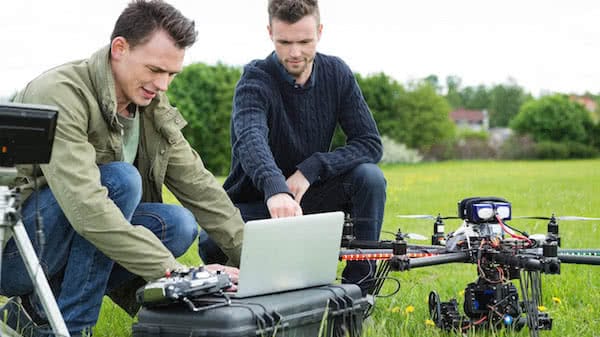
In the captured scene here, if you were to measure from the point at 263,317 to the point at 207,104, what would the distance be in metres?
42.7

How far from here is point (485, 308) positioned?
13.1ft

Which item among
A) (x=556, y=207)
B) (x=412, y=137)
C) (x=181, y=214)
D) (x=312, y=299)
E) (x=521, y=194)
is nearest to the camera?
(x=312, y=299)

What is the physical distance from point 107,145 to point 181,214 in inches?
20.7

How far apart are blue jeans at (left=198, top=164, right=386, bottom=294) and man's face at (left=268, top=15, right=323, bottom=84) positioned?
73cm

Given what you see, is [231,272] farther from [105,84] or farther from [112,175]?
[105,84]

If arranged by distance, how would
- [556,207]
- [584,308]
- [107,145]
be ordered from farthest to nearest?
[556,207], [584,308], [107,145]

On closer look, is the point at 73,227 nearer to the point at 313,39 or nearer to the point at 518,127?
the point at 313,39

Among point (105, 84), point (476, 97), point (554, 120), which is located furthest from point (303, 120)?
point (476, 97)

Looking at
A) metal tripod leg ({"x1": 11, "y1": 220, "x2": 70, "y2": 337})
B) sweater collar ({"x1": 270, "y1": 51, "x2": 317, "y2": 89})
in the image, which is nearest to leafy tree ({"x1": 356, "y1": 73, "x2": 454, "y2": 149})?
sweater collar ({"x1": 270, "y1": 51, "x2": 317, "y2": 89})

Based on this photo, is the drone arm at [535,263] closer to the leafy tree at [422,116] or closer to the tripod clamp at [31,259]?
the tripod clamp at [31,259]

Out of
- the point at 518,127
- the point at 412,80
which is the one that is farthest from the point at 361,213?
the point at 518,127

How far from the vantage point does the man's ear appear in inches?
150

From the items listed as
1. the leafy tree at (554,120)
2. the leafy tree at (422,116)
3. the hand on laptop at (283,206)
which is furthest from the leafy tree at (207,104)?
the hand on laptop at (283,206)

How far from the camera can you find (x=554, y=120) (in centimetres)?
5984
